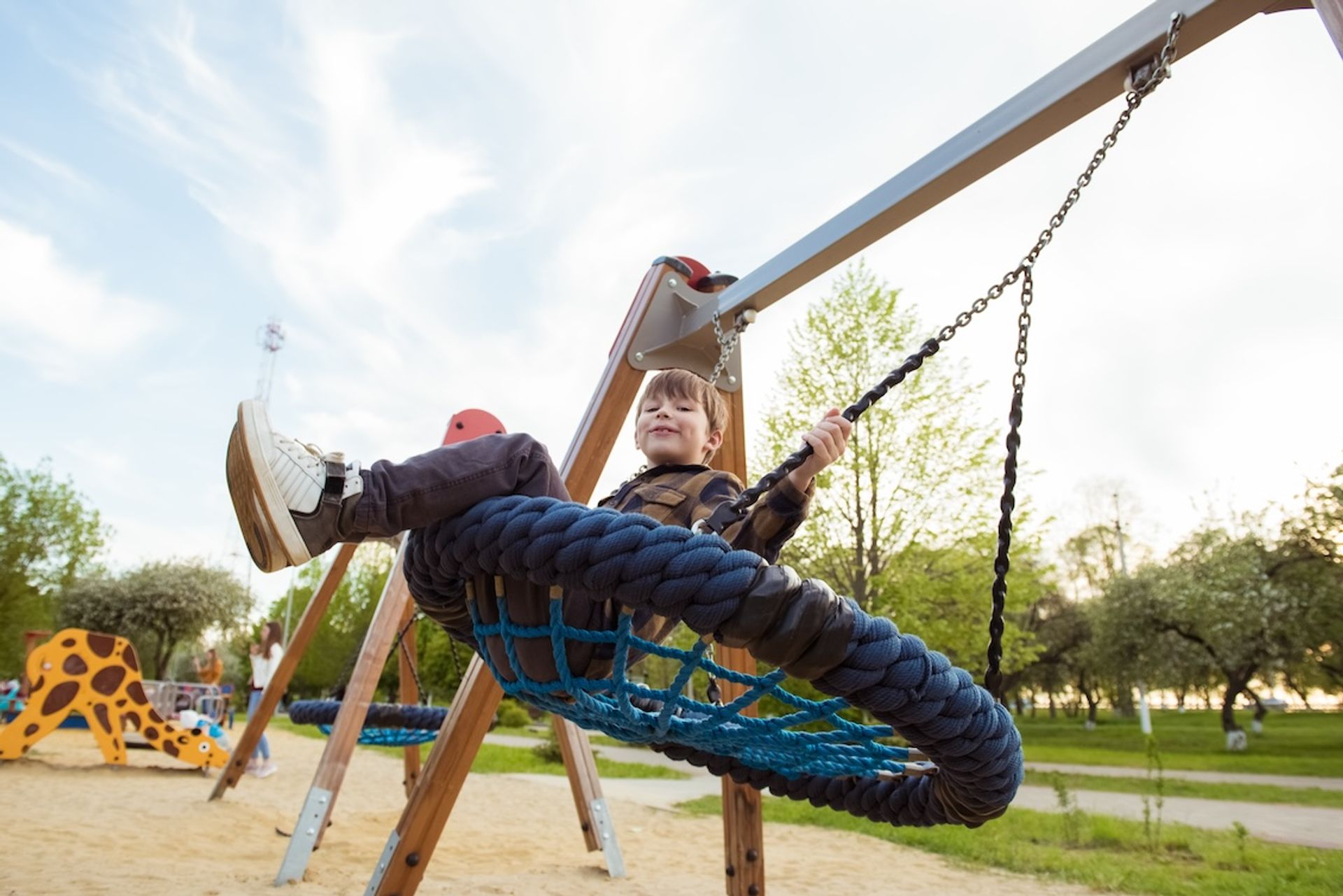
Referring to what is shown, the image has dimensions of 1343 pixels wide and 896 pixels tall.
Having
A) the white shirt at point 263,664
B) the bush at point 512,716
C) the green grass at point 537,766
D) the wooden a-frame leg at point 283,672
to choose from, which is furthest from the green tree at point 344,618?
the wooden a-frame leg at point 283,672

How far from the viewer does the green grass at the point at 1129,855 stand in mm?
4328

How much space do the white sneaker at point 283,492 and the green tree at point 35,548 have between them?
81.4ft

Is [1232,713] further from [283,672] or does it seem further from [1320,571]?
[283,672]

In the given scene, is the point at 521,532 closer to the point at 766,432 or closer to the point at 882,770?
the point at 882,770

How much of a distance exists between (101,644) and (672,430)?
864 cm

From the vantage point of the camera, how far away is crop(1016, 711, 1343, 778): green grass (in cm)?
1318

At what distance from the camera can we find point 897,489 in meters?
11.9

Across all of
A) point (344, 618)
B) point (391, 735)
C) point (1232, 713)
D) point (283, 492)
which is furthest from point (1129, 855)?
point (344, 618)

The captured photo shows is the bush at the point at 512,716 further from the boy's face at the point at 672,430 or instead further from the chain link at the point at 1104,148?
the chain link at the point at 1104,148

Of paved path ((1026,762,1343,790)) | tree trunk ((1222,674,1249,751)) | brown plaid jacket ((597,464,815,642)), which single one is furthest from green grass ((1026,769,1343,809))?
tree trunk ((1222,674,1249,751))

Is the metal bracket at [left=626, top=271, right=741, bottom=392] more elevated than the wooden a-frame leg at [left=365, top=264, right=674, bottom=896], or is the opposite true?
the metal bracket at [left=626, top=271, right=741, bottom=392]

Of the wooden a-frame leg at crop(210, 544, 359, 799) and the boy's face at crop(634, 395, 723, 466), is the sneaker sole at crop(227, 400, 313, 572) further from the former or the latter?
the wooden a-frame leg at crop(210, 544, 359, 799)

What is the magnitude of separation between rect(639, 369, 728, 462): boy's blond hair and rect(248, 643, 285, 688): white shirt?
725 centimetres

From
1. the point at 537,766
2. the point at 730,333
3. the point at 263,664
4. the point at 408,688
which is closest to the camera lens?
the point at 730,333
